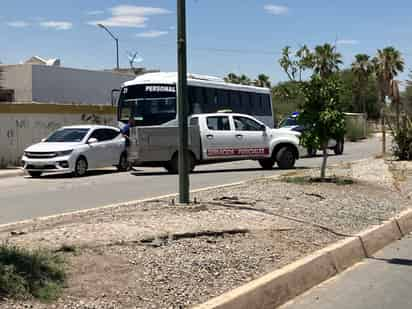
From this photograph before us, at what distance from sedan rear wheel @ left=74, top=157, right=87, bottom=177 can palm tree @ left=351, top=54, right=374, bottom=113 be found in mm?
56905

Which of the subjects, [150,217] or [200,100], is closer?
[150,217]

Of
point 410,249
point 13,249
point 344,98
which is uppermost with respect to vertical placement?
point 344,98

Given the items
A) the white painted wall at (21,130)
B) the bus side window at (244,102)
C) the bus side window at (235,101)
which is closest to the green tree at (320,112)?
the white painted wall at (21,130)

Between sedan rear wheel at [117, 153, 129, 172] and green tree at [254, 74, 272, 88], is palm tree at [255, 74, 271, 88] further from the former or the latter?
sedan rear wheel at [117, 153, 129, 172]

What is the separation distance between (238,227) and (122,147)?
15449mm

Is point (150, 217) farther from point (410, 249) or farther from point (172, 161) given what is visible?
point (172, 161)

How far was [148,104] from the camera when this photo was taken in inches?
1070

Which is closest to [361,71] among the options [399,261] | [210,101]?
[210,101]

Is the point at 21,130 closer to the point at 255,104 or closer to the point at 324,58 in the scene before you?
the point at 255,104

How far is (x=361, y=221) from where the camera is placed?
35.1ft

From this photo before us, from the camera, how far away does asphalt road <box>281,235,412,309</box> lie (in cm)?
680

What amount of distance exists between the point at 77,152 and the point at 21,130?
6412 mm

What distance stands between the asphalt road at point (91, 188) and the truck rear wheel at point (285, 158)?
0.68m

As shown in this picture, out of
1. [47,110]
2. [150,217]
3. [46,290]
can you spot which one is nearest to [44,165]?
[47,110]
